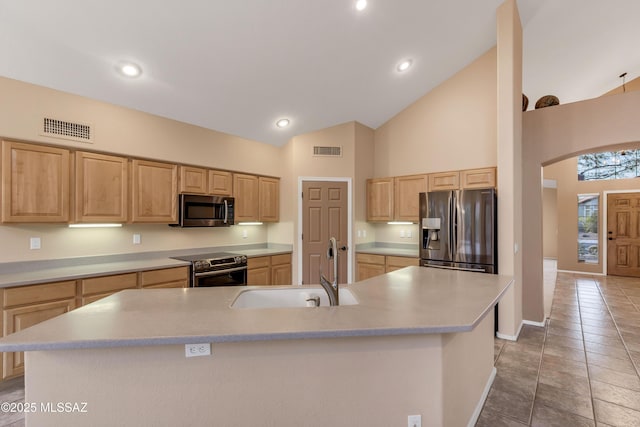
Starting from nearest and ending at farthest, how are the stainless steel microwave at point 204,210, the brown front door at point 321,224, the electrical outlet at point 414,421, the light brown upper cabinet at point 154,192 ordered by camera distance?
the electrical outlet at point 414,421 → the light brown upper cabinet at point 154,192 → the stainless steel microwave at point 204,210 → the brown front door at point 321,224

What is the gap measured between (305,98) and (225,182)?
1.69 m

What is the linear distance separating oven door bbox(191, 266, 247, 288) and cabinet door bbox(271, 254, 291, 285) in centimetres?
61

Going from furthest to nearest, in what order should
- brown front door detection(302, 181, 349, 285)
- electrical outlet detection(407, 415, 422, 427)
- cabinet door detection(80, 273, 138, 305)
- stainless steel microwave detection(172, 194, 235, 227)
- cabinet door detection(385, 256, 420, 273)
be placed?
brown front door detection(302, 181, 349, 285)
cabinet door detection(385, 256, 420, 273)
stainless steel microwave detection(172, 194, 235, 227)
cabinet door detection(80, 273, 138, 305)
electrical outlet detection(407, 415, 422, 427)

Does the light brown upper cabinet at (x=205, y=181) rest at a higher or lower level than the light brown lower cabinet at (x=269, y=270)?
higher

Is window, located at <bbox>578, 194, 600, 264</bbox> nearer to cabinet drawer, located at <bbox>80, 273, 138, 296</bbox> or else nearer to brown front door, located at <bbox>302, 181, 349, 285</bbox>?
brown front door, located at <bbox>302, 181, 349, 285</bbox>

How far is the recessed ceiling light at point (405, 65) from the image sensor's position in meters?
3.96

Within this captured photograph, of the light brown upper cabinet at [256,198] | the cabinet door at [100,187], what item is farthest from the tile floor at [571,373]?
the cabinet door at [100,187]

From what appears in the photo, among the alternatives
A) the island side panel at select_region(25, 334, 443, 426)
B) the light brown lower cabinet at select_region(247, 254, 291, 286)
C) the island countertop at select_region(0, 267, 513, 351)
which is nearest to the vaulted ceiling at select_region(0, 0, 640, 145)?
the light brown lower cabinet at select_region(247, 254, 291, 286)

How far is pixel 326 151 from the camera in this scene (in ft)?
16.5

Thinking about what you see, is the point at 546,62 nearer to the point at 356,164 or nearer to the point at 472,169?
the point at 472,169

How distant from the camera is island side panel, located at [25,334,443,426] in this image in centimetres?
128

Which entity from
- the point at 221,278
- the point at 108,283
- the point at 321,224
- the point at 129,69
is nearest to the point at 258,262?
the point at 221,278

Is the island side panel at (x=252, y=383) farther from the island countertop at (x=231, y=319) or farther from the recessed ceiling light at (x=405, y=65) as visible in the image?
the recessed ceiling light at (x=405, y=65)

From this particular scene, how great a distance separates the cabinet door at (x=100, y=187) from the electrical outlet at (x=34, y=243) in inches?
16.6
